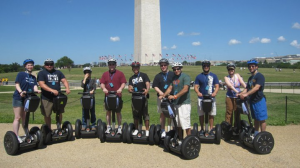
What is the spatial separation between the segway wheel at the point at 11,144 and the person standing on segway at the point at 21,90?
0.75 ft

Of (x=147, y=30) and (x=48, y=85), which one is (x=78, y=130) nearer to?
(x=48, y=85)

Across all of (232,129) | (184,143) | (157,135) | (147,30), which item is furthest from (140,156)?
(147,30)


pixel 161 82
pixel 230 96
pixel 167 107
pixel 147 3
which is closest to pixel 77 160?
pixel 167 107

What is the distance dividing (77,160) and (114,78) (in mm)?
2309

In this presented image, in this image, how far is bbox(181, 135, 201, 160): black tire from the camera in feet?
17.7

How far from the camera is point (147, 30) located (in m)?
61.1

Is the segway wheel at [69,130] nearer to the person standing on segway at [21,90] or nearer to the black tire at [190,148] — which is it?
the person standing on segway at [21,90]

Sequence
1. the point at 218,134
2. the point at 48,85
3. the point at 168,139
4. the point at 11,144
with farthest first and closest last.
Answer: the point at 48,85 < the point at 218,134 < the point at 168,139 < the point at 11,144

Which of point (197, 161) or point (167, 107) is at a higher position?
point (167, 107)

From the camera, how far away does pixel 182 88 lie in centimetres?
584

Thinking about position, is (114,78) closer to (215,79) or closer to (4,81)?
(215,79)

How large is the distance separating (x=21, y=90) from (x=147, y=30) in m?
56.5

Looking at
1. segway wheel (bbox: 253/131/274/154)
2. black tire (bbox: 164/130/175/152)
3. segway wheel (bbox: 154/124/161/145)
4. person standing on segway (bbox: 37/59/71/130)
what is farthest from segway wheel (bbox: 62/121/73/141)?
segway wheel (bbox: 253/131/274/154)

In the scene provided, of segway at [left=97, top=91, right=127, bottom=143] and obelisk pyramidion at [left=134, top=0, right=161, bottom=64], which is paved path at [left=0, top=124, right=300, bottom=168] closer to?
segway at [left=97, top=91, right=127, bottom=143]
